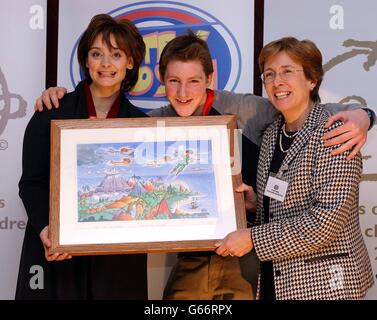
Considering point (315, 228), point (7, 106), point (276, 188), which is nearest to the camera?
point (315, 228)

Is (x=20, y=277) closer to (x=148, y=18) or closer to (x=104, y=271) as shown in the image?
(x=104, y=271)

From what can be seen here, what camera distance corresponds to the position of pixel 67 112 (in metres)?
2.45

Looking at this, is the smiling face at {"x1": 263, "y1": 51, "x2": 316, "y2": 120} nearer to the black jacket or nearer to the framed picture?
the framed picture

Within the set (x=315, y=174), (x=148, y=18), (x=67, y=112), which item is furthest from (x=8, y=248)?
(x=315, y=174)

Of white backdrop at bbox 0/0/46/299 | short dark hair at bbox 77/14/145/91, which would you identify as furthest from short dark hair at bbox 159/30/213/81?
white backdrop at bbox 0/0/46/299

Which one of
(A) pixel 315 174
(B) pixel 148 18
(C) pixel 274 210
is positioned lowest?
(C) pixel 274 210

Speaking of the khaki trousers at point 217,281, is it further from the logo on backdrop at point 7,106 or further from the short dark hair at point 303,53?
A: the logo on backdrop at point 7,106

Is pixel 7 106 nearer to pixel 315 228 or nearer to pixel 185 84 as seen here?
pixel 185 84

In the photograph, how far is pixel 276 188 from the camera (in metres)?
2.27

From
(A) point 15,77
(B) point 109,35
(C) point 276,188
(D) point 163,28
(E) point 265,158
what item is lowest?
(C) point 276,188

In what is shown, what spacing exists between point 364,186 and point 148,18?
1369mm

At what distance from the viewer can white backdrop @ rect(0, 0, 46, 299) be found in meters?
3.15

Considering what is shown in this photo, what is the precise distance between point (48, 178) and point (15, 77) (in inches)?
36.8

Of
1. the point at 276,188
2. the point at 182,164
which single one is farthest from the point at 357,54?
the point at 182,164
